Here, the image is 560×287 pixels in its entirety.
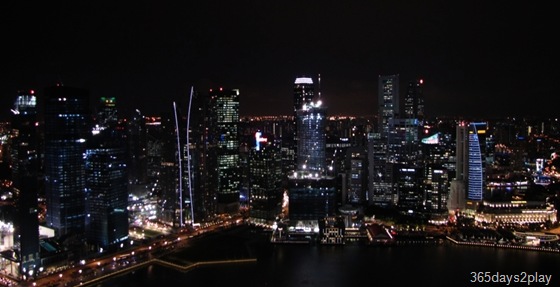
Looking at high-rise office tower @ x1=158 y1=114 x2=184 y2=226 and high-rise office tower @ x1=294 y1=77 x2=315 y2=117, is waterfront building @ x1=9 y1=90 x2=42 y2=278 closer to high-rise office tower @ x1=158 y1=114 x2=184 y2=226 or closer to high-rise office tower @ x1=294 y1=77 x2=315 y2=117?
high-rise office tower @ x1=158 y1=114 x2=184 y2=226

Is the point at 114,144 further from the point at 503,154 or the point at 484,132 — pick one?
the point at 503,154

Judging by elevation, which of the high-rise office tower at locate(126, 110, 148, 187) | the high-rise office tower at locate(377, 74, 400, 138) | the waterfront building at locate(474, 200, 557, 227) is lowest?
the waterfront building at locate(474, 200, 557, 227)

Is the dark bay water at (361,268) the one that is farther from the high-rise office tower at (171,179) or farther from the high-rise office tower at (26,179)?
the high-rise office tower at (171,179)

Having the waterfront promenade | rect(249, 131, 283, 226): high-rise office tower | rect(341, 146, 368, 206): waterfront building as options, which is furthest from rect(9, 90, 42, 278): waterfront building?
rect(341, 146, 368, 206): waterfront building

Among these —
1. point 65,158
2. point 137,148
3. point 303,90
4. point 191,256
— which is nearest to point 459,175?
point 303,90

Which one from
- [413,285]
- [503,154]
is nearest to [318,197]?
[413,285]
